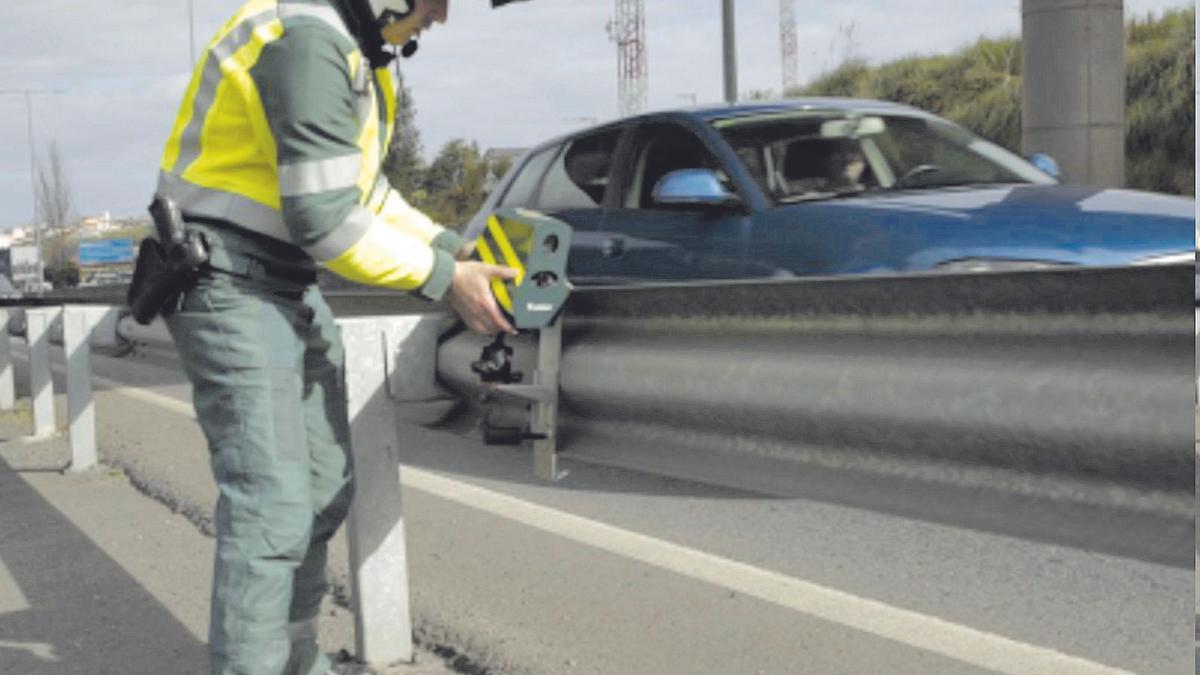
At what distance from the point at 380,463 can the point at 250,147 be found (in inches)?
35.8

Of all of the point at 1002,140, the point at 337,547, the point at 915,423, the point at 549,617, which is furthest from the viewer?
the point at 1002,140

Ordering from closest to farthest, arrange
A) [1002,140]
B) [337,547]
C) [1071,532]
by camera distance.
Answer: [1071,532] < [337,547] < [1002,140]

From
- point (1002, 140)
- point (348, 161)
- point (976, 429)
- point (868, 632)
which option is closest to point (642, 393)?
point (348, 161)

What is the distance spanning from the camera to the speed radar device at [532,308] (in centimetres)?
328

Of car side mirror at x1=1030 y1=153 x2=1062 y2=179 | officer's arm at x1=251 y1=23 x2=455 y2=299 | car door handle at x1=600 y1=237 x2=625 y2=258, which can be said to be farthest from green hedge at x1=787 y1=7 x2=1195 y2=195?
officer's arm at x1=251 y1=23 x2=455 y2=299

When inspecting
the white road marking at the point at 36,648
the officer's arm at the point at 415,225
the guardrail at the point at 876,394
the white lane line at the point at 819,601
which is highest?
the officer's arm at the point at 415,225

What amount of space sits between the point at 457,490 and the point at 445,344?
2649 mm

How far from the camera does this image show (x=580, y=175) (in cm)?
851

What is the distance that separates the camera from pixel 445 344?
3.88 metres

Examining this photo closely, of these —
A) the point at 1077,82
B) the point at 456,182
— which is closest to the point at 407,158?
the point at 456,182

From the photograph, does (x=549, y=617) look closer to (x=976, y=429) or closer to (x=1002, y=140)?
(x=976, y=429)

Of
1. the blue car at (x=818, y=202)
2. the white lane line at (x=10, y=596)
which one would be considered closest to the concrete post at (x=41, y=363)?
the blue car at (x=818, y=202)

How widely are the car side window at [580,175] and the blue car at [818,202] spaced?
0.03 feet

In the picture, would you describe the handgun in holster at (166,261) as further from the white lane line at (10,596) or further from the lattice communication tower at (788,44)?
the lattice communication tower at (788,44)
